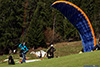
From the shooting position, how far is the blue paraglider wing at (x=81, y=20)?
2100cm

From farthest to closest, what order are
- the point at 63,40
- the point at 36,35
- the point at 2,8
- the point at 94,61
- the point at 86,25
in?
the point at 2,8
the point at 63,40
the point at 36,35
the point at 86,25
the point at 94,61

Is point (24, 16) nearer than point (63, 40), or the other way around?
point (63, 40)

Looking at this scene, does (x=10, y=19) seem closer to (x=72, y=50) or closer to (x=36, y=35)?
(x=36, y=35)

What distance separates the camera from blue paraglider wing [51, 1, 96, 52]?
68.9 feet

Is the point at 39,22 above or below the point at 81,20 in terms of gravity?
above

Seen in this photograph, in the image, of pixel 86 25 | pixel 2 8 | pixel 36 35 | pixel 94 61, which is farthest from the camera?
pixel 2 8

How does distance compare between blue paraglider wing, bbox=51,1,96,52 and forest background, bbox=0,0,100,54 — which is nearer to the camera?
blue paraglider wing, bbox=51,1,96,52

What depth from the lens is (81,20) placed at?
21.6 metres

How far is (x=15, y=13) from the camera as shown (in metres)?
56.9

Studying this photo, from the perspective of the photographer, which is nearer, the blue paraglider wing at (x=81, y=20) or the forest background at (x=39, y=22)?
the blue paraglider wing at (x=81, y=20)

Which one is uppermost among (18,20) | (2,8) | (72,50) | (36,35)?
(2,8)

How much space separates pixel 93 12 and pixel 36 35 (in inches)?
776

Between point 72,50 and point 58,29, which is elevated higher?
point 58,29

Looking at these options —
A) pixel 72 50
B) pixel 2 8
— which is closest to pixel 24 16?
pixel 2 8
